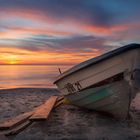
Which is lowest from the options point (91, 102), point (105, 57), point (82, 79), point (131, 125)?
point (131, 125)

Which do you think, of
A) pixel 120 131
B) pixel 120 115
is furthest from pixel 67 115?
pixel 120 131

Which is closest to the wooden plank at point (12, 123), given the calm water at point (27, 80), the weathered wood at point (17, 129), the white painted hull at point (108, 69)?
the weathered wood at point (17, 129)

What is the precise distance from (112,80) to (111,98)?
62 cm

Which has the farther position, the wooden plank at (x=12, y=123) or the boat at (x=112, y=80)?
the boat at (x=112, y=80)

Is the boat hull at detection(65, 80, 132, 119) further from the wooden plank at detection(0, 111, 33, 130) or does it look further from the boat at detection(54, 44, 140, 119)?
the wooden plank at detection(0, 111, 33, 130)

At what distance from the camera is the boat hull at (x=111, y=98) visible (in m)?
8.38

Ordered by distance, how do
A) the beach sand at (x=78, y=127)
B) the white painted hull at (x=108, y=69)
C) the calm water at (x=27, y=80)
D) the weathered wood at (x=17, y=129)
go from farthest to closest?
the calm water at (x=27, y=80) < the white painted hull at (x=108, y=69) < the weathered wood at (x=17, y=129) < the beach sand at (x=78, y=127)

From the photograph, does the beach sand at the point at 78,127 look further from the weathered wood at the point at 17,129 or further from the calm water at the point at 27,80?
the calm water at the point at 27,80

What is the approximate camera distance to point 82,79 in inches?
364

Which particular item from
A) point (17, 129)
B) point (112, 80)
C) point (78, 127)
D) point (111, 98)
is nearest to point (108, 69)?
point (112, 80)

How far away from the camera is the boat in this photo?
831 cm

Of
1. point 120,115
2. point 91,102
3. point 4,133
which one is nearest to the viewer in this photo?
point 4,133

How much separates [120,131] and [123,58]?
240 centimetres

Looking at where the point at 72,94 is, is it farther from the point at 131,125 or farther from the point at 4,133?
the point at 4,133
